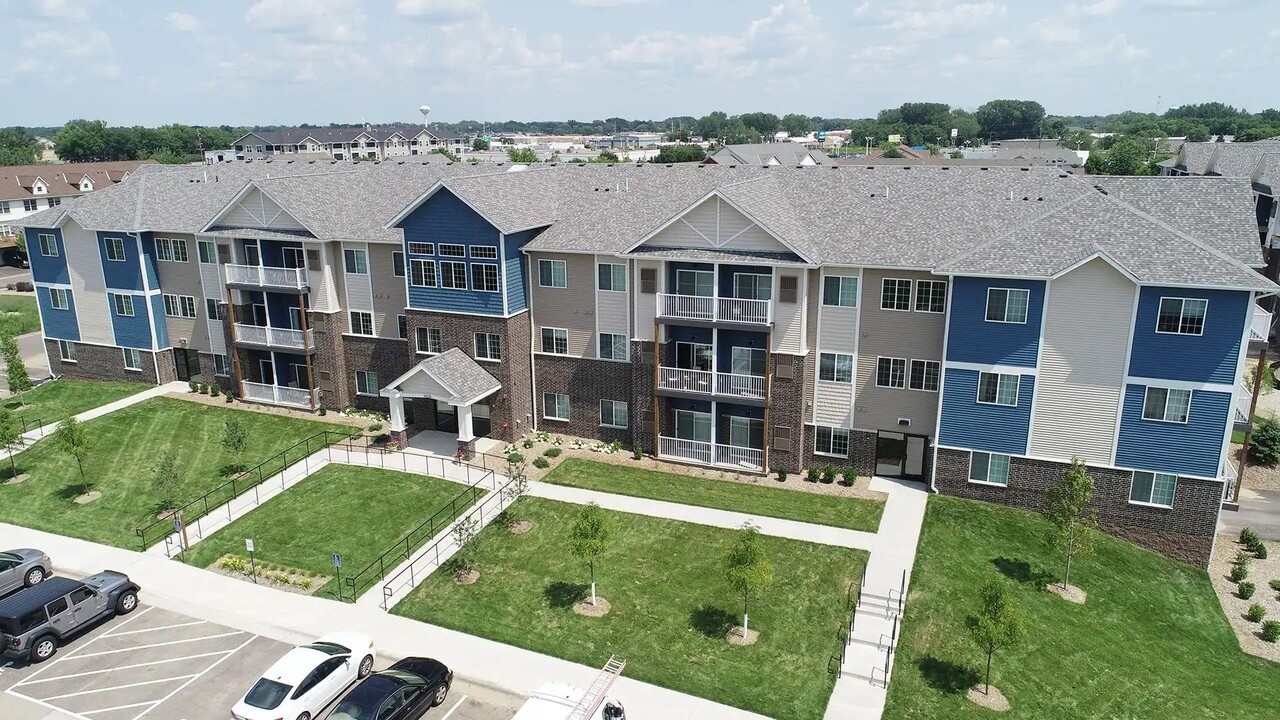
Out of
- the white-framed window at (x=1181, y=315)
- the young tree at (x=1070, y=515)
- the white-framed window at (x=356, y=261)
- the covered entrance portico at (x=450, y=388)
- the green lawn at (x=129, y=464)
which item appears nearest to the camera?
Answer: the young tree at (x=1070, y=515)

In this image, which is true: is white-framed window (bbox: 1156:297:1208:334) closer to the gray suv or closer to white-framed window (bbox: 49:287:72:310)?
the gray suv

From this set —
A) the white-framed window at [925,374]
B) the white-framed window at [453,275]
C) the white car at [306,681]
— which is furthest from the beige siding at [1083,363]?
the white car at [306,681]

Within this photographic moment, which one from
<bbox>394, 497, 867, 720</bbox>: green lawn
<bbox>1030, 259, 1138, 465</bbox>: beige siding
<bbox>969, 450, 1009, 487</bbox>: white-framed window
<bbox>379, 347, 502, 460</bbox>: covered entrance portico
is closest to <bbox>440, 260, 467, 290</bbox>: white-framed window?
<bbox>379, 347, 502, 460</bbox>: covered entrance portico

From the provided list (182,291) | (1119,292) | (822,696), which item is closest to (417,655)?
(822,696)

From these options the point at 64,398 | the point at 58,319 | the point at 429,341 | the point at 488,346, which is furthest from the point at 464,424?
the point at 58,319

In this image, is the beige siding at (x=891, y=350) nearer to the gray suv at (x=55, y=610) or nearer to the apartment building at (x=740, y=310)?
the apartment building at (x=740, y=310)

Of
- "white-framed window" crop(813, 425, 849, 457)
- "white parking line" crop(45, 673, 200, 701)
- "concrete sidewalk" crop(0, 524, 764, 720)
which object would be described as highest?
"white-framed window" crop(813, 425, 849, 457)

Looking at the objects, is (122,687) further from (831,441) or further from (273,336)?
(831,441)
